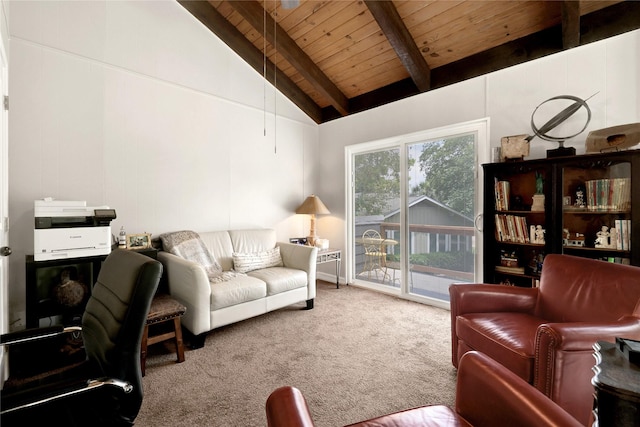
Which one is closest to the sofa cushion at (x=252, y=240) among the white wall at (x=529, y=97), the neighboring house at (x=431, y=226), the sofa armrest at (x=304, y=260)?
the sofa armrest at (x=304, y=260)

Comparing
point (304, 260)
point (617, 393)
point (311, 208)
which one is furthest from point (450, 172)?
point (617, 393)

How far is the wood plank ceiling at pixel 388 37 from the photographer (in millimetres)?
2580

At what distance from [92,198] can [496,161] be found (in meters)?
3.91

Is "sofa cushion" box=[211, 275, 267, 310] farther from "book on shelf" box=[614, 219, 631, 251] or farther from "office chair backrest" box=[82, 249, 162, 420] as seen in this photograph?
"book on shelf" box=[614, 219, 631, 251]

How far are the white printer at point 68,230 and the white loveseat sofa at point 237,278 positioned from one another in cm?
61

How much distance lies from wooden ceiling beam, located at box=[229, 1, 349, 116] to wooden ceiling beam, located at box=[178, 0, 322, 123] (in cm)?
36

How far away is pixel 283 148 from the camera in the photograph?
4375mm

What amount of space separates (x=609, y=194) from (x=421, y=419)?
2463 mm

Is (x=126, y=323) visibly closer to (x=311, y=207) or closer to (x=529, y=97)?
(x=311, y=207)

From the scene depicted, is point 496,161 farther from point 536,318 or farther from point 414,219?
point 536,318

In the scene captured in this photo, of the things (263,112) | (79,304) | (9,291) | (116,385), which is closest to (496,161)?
(263,112)

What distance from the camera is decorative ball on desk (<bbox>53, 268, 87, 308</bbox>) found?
7.38 feet

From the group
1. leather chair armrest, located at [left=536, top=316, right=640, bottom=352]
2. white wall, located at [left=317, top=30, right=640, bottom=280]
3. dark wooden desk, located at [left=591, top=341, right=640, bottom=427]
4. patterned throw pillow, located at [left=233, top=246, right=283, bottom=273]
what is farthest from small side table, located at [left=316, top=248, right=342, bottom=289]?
dark wooden desk, located at [left=591, top=341, right=640, bottom=427]

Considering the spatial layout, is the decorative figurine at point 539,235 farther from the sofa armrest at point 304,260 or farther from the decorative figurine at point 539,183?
the sofa armrest at point 304,260
